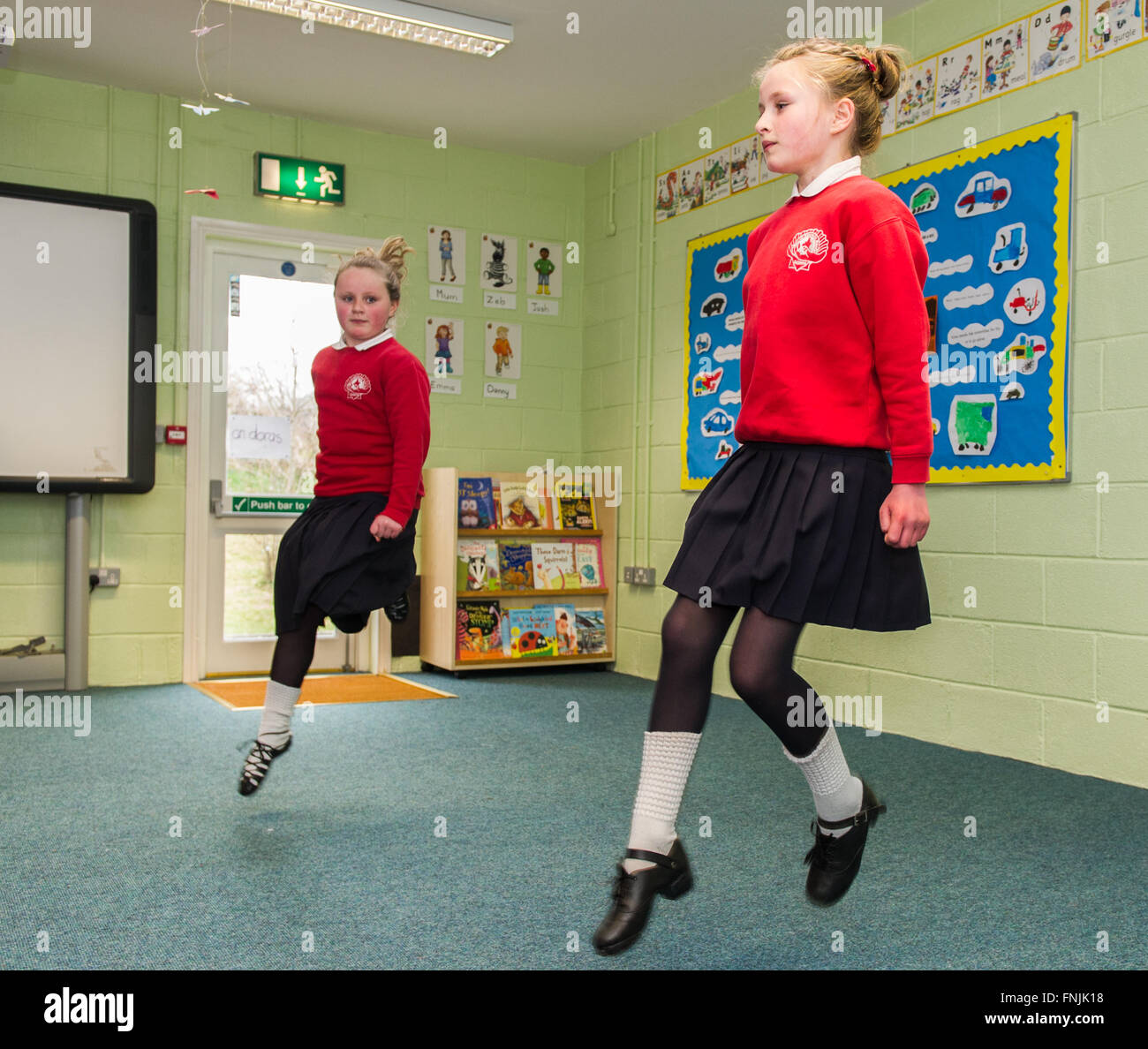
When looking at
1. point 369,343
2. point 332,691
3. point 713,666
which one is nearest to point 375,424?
point 369,343

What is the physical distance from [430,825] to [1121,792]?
1.82m

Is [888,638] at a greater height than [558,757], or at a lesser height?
greater

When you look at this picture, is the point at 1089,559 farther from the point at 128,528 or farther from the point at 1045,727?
the point at 128,528

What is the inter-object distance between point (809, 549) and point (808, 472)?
11 centimetres

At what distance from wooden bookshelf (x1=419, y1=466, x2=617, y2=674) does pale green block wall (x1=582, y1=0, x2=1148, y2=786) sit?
138 centimetres

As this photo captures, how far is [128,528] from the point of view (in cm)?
474

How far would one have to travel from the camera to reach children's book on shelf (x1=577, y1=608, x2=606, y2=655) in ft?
17.5

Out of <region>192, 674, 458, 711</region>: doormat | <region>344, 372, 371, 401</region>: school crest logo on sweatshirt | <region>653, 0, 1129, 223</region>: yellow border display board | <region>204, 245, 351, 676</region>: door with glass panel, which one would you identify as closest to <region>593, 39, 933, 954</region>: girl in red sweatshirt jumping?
<region>344, 372, 371, 401</region>: school crest logo on sweatshirt

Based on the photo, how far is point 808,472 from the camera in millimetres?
1580

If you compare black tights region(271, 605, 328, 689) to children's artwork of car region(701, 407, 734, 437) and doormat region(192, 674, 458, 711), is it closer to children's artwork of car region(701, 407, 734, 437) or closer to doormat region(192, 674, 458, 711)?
doormat region(192, 674, 458, 711)

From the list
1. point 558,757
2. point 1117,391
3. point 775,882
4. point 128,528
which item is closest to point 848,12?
point 1117,391

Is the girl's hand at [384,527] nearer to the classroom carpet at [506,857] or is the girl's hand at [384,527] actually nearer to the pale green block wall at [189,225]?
the classroom carpet at [506,857]

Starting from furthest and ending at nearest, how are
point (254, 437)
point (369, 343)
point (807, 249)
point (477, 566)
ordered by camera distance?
1. point (477, 566)
2. point (254, 437)
3. point (369, 343)
4. point (807, 249)

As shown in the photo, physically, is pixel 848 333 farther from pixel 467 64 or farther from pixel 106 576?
pixel 106 576
